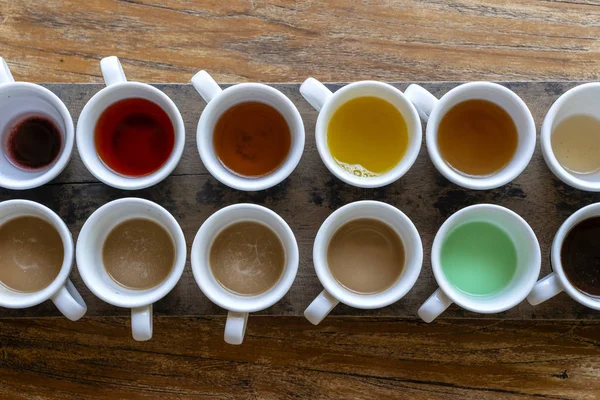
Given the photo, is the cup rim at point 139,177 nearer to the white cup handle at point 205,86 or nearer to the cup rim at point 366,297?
the white cup handle at point 205,86

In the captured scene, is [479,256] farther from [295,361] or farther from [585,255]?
[295,361]

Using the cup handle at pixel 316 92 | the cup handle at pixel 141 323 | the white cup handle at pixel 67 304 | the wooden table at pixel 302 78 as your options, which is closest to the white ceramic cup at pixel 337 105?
the cup handle at pixel 316 92

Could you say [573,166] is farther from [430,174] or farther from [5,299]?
[5,299]

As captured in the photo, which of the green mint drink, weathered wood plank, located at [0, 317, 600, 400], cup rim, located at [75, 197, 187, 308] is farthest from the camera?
weathered wood plank, located at [0, 317, 600, 400]

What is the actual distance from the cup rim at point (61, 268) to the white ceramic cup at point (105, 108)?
0.13m

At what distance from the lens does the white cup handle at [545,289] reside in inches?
45.6

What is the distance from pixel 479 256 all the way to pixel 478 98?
358 millimetres

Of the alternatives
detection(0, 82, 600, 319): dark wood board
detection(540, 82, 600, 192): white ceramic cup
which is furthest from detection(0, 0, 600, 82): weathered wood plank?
detection(0, 82, 600, 319): dark wood board

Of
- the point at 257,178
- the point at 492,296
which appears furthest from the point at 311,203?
the point at 492,296

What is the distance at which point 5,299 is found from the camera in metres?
1.16

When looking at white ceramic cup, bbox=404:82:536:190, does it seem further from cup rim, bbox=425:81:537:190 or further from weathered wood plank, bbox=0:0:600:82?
weathered wood plank, bbox=0:0:600:82

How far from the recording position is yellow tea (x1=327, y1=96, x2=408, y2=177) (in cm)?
125

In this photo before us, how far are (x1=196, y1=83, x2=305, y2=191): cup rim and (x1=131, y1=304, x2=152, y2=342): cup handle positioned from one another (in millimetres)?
318

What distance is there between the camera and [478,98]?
1.25 metres
